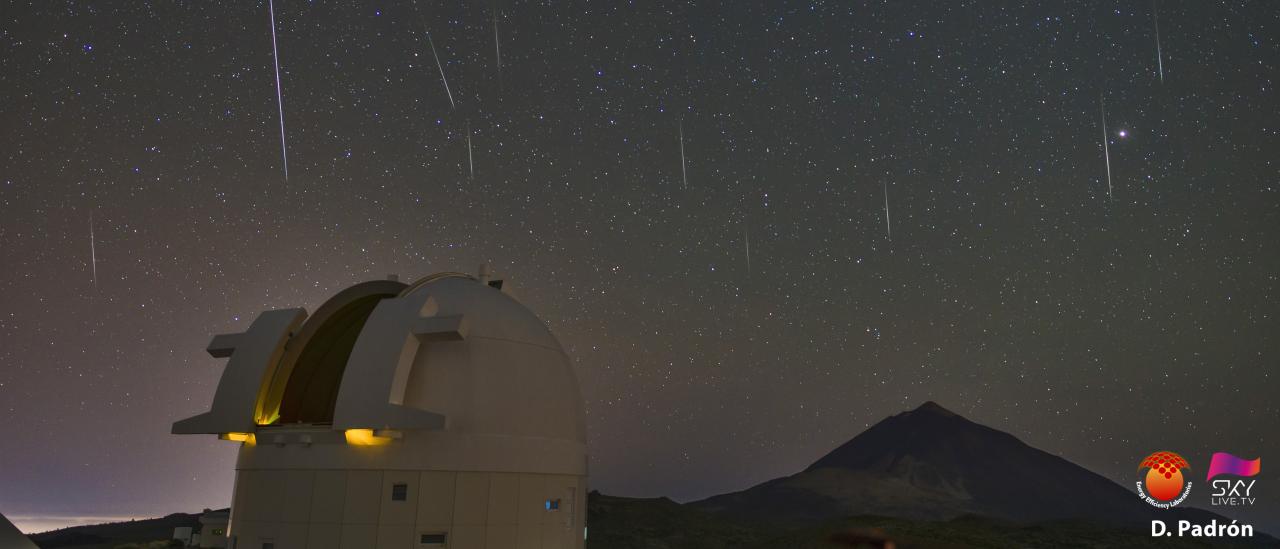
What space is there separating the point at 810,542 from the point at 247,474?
4535cm

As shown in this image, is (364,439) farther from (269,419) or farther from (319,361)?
(319,361)

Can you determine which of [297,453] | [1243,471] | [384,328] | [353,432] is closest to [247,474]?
[297,453]

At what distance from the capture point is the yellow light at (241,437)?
15.5 meters

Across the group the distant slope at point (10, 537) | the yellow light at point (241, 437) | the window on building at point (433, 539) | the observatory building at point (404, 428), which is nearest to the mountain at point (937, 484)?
the observatory building at point (404, 428)

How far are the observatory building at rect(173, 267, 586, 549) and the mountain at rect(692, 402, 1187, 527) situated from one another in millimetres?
108302

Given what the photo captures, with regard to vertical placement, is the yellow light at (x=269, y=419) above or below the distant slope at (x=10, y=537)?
above

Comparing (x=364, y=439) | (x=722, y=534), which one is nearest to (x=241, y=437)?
(x=364, y=439)

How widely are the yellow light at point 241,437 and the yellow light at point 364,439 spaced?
261 centimetres

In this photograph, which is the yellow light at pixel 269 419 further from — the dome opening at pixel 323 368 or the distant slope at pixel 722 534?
the distant slope at pixel 722 534

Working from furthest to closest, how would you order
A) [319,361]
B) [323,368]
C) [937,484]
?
[937,484], [319,361], [323,368]

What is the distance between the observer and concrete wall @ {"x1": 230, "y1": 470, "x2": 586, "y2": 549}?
1415cm

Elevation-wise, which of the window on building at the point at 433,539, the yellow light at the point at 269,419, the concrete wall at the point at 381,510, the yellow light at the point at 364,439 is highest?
the yellow light at the point at 269,419

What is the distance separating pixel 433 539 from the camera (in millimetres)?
14266

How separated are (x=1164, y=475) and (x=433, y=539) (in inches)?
1259
